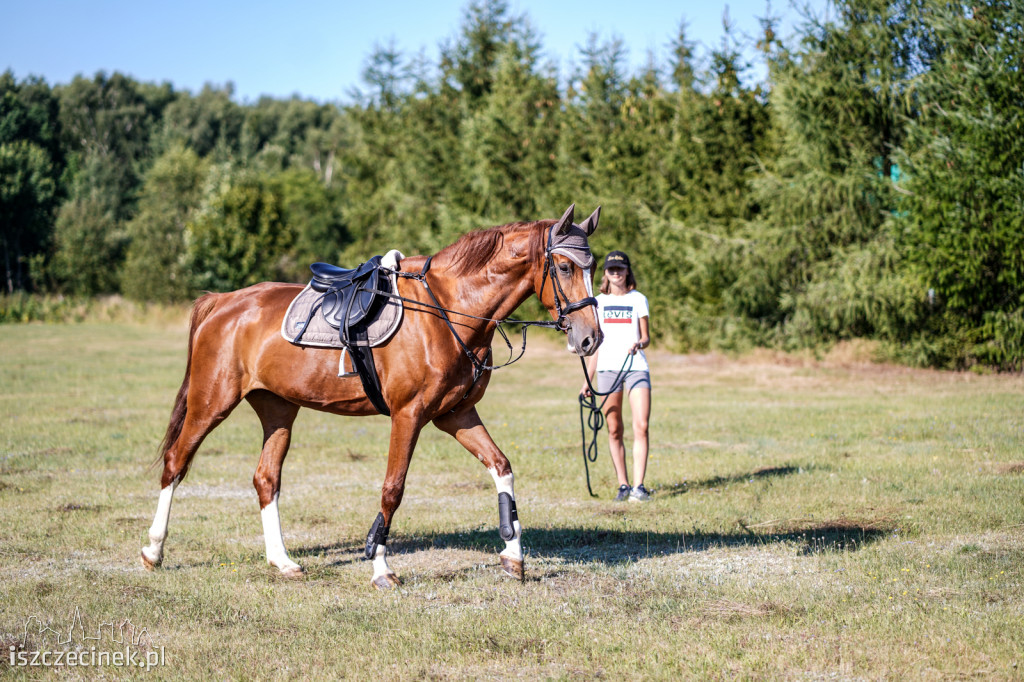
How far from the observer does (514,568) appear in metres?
6.41

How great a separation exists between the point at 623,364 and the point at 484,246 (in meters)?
3.33

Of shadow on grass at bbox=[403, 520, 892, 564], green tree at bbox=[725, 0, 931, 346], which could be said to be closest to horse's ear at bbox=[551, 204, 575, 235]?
shadow on grass at bbox=[403, 520, 892, 564]

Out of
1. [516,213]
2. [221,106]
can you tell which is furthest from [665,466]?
[221,106]

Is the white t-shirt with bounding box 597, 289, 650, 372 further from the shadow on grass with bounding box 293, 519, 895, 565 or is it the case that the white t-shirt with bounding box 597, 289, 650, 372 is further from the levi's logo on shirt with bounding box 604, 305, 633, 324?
the shadow on grass with bounding box 293, 519, 895, 565

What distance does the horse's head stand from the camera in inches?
235

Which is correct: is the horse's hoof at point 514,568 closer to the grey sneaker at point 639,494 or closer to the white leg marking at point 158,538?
the white leg marking at point 158,538

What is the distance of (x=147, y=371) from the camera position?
941 inches

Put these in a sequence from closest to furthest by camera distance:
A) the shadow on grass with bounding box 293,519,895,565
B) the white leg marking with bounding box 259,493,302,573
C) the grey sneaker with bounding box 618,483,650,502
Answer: the white leg marking with bounding box 259,493,302,573 → the shadow on grass with bounding box 293,519,895,565 → the grey sneaker with bounding box 618,483,650,502

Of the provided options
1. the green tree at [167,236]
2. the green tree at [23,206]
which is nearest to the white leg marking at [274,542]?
the green tree at [167,236]

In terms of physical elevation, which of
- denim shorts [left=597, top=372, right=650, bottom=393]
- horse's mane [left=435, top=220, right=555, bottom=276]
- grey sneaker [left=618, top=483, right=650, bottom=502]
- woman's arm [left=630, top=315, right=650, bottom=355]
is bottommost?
grey sneaker [left=618, top=483, right=650, bottom=502]

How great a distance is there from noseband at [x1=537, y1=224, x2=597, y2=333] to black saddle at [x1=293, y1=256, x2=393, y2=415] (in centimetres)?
129

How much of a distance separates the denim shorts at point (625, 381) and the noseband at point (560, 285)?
3.31m

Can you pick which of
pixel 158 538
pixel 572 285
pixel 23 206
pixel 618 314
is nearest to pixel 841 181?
pixel 618 314

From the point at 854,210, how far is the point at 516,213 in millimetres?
15009
